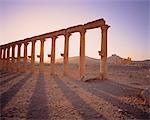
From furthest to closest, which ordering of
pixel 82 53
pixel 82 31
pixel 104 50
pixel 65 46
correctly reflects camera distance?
1. pixel 65 46
2. pixel 82 31
3. pixel 82 53
4. pixel 104 50

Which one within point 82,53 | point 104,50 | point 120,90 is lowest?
point 120,90

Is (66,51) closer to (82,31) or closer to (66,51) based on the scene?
(66,51)

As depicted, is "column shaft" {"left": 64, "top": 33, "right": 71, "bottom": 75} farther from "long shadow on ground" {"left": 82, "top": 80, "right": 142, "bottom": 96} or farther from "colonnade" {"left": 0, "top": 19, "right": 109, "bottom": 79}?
"long shadow on ground" {"left": 82, "top": 80, "right": 142, "bottom": 96}

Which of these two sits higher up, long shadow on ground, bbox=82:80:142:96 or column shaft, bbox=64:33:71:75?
column shaft, bbox=64:33:71:75

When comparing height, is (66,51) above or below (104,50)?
above

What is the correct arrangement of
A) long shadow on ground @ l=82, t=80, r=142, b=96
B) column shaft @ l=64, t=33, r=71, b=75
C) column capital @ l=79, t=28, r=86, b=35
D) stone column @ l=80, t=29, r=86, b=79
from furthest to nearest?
1. column shaft @ l=64, t=33, r=71, b=75
2. column capital @ l=79, t=28, r=86, b=35
3. stone column @ l=80, t=29, r=86, b=79
4. long shadow on ground @ l=82, t=80, r=142, b=96

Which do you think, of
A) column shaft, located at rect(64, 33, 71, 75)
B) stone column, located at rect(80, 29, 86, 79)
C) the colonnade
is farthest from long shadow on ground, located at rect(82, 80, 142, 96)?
column shaft, located at rect(64, 33, 71, 75)

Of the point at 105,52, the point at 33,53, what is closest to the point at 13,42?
the point at 33,53

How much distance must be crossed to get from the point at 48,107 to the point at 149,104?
13.3 ft

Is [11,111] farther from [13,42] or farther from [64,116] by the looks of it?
[13,42]

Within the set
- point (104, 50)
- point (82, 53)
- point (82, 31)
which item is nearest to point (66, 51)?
point (82, 53)

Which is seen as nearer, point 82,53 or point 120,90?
point 120,90

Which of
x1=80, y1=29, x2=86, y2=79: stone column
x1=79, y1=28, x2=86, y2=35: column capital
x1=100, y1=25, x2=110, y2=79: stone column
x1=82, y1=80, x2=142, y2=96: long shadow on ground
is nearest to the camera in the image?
x1=82, y1=80, x2=142, y2=96: long shadow on ground

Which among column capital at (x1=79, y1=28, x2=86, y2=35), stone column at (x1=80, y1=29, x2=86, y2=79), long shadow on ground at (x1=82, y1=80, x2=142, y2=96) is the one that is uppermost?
column capital at (x1=79, y1=28, x2=86, y2=35)
